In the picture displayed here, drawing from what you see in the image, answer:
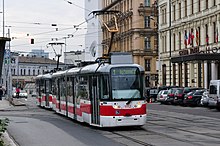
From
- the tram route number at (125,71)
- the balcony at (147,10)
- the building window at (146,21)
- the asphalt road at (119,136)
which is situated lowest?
the asphalt road at (119,136)

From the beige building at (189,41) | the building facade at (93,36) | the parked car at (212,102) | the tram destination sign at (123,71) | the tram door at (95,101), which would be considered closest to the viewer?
A: the tram destination sign at (123,71)

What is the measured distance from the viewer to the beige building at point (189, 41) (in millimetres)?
56956

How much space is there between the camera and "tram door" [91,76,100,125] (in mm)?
22688

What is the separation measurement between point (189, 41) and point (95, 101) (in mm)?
41521

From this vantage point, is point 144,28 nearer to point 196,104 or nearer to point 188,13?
point 188,13

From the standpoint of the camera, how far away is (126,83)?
2225cm

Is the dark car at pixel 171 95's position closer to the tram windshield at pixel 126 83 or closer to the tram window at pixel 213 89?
the tram window at pixel 213 89

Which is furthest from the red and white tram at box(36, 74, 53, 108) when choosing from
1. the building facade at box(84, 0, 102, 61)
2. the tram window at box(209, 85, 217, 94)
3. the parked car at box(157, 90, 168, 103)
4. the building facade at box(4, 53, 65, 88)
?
the building facade at box(4, 53, 65, 88)

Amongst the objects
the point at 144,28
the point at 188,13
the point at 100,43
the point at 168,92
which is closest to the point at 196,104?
the point at 168,92

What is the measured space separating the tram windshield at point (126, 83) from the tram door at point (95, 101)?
0.99 m

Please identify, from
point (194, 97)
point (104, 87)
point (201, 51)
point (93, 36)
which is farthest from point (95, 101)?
point (93, 36)

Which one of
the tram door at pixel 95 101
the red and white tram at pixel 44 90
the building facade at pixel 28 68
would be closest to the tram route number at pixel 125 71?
the tram door at pixel 95 101

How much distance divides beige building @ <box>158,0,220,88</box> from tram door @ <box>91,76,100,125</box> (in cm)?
3108

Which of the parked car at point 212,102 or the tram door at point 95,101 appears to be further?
the parked car at point 212,102
